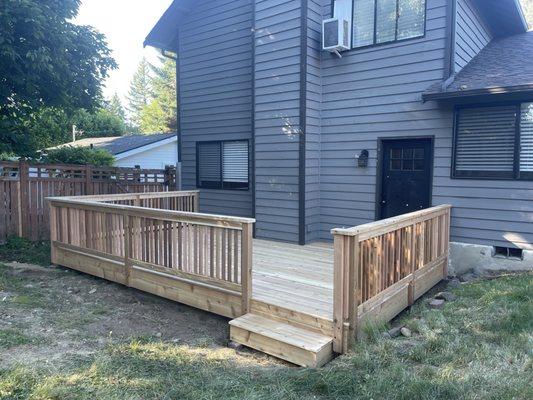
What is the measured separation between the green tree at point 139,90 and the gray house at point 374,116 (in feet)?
166

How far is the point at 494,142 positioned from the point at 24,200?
8.11 m

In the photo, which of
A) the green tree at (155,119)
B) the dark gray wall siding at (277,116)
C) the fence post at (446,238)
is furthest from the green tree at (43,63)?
the green tree at (155,119)

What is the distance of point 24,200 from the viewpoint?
26.3 ft

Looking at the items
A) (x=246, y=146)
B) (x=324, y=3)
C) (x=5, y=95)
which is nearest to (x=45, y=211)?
(x=5, y=95)

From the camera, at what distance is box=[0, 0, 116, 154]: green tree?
754cm

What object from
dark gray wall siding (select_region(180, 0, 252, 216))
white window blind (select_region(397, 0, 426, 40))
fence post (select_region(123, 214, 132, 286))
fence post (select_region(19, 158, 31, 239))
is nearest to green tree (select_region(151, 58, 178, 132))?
dark gray wall siding (select_region(180, 0, 252, 216))

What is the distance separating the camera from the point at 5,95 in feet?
27.5

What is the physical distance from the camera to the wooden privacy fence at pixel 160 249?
441 cm

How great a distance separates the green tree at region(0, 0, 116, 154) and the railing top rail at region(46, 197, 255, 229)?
303 centimetres

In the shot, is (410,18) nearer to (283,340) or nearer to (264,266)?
(264,266)

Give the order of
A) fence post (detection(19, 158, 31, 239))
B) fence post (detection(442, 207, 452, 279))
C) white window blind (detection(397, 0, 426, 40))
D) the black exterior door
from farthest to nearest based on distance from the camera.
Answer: fence post (detection(19, 158, 31, 239))
the black exterior door
white window blind (detection(397, 0, 426, 40))
fence post (detection(442, 207, 452, 279))

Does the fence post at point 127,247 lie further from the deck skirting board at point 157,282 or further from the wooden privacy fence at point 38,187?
the wooden privacy fence at point 38,187

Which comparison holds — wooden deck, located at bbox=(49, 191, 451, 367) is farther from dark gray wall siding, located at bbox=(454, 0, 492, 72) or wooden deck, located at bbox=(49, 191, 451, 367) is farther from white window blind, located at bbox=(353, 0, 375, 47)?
white window blind, located at bbox=(353, 0, 375, 47)

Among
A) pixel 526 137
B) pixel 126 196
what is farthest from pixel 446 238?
pixel 126 196
